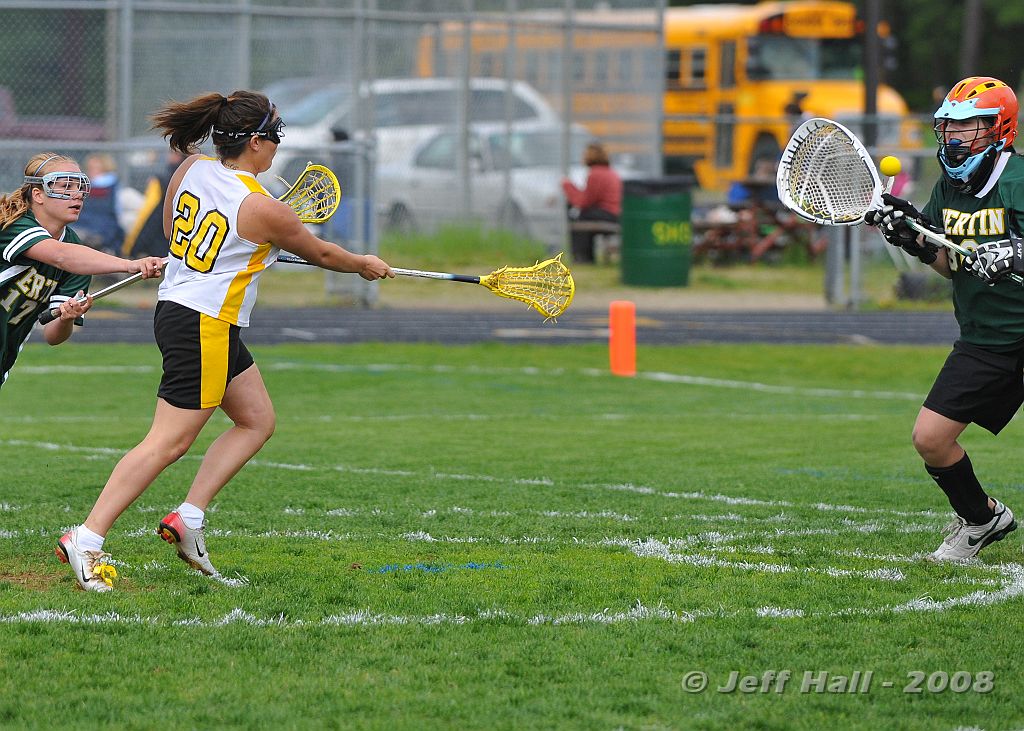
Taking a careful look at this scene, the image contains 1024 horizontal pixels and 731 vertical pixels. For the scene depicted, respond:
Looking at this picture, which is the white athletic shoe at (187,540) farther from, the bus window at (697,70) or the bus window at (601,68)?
the bus window at (697,70)

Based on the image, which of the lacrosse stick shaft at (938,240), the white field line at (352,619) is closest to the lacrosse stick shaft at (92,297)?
the white field line at (352,619)

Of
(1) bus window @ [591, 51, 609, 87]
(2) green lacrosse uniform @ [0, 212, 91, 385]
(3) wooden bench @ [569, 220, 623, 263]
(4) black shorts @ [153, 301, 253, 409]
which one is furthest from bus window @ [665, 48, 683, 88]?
(4) black shorts @ [153, 301, 253, 409]

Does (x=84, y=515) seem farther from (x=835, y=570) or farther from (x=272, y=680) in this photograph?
(x=835, y=570)

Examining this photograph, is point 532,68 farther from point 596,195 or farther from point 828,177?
point 828,177

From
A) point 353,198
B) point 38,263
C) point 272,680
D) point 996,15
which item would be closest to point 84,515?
point 38,263

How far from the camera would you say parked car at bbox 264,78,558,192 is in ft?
70.1

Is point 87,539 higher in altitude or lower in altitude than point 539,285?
lower

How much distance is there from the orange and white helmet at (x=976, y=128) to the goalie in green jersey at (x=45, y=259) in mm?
3220

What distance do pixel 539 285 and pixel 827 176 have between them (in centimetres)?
139

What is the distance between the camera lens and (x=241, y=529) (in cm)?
698

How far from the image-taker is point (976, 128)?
20.3 feet

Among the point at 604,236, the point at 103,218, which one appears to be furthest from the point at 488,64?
the point at 103,218

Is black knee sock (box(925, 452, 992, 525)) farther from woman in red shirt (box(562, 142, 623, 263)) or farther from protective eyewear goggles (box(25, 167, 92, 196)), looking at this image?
woman in red shirt (box(562, 142, 623, 263))

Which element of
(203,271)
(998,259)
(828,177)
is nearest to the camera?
(203,271)
